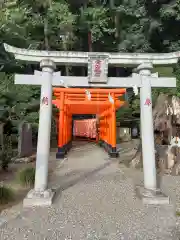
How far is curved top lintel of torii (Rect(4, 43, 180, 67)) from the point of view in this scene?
14.9ft

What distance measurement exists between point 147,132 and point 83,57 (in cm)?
213

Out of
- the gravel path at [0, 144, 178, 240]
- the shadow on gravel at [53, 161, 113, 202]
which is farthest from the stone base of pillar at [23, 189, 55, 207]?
the shadow on gravel at [53, 161, 113, 202]

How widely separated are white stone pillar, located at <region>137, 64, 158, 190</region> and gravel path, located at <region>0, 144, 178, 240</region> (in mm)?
541

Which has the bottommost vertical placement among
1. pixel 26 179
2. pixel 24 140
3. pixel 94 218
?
pixel 94 218

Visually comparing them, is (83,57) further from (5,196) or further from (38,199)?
(5,196)

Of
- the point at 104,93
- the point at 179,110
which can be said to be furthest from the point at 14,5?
the point at 179,110

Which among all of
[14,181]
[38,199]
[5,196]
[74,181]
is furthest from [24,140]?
[38,199]

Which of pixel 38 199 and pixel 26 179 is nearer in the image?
pixel 38 199

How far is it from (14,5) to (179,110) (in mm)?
14464

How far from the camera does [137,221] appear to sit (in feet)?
11.3

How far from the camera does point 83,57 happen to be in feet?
15.1

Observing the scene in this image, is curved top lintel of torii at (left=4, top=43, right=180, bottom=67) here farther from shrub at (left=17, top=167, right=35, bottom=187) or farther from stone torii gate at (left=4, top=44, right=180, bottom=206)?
shrub at (left=17, top=167, right=35, bottom=187)

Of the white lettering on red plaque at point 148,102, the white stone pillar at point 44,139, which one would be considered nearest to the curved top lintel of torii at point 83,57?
the white stone pillar at point 44,139

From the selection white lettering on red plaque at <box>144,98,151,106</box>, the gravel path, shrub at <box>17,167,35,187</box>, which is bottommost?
the gravel path
